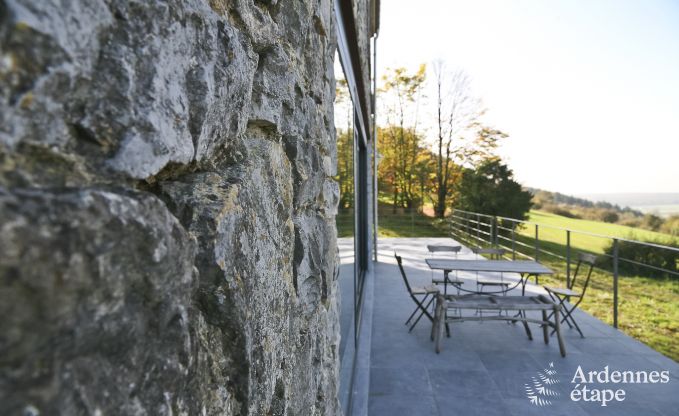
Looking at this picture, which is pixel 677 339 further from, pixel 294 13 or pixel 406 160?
pixel 406 160

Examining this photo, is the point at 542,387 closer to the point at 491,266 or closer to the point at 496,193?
the point at 491,266

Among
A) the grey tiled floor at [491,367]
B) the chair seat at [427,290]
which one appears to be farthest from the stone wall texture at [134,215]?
the chair seat at [427,290]

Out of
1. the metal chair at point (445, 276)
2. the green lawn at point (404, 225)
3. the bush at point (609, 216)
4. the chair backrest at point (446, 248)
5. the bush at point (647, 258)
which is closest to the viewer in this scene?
the metal chair at point (445, 276)

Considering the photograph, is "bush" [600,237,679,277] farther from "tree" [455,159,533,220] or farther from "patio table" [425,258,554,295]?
"patio table" [425,258,554,295]

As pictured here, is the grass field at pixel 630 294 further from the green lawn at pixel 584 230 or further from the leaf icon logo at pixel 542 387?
the leaf icon logo at pixel 542 387

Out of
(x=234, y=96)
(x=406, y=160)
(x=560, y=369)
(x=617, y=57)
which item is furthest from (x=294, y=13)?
(x=617, y=57)

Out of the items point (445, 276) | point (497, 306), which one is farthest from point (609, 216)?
point (497, 306)

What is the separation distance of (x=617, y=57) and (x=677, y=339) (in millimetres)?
18359

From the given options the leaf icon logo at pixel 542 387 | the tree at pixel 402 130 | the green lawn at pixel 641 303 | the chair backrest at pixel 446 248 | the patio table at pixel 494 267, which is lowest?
the green lawn at pixel 641 303

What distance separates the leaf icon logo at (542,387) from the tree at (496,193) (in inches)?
439

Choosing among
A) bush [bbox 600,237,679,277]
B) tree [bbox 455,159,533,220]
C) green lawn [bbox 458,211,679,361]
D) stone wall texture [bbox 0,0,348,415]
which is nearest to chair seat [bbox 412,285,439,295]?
green lawn [bbox 458,211,679,361]

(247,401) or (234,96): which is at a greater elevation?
(234,96)

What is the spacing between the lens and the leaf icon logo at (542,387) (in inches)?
141

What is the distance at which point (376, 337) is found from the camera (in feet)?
16.8
